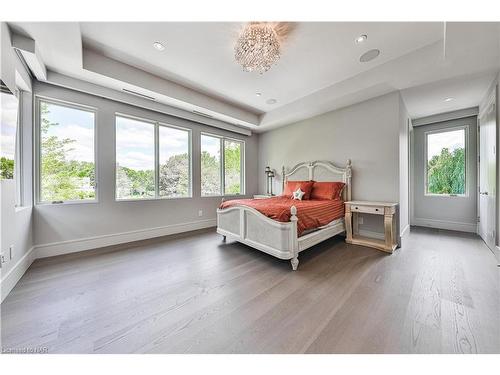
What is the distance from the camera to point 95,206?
10.2 ft

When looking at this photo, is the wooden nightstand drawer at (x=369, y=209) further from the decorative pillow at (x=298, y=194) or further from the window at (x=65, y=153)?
the window at (x=65, y=153)

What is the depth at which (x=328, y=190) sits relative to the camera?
3.63 metres

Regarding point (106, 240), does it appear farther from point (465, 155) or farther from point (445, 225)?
point (465, 155)

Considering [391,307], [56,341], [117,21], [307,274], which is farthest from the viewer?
[307,274]

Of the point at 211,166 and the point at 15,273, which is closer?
the point at 15,273

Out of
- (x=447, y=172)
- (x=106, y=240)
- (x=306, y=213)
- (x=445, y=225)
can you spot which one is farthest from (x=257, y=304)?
(x=447, y=172)

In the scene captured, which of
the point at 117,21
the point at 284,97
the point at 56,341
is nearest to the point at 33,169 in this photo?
the point at 117,21

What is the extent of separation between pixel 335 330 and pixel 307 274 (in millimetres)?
865

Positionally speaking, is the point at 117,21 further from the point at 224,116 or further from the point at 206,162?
the point at 206,162

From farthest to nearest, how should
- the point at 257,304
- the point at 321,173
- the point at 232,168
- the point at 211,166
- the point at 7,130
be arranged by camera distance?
the point at 232,168
the point at 211,166
the point at 321,173
the point at 7,130
the point at 257,304

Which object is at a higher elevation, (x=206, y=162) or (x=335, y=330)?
(x=206, y=162)

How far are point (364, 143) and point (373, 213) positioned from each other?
1317mm

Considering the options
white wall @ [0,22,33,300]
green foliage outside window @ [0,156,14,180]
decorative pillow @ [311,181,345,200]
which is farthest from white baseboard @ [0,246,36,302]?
decorative pillow @ [311,181,345,200]

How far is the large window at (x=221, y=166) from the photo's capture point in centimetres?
464
